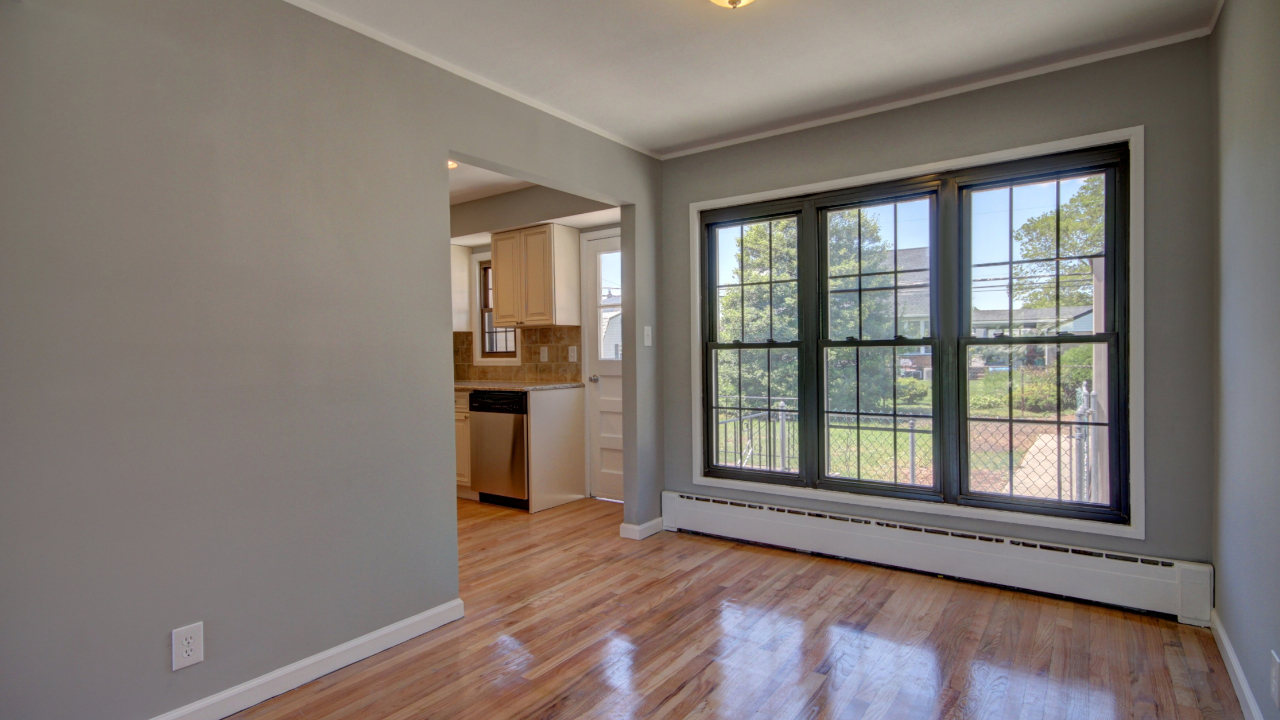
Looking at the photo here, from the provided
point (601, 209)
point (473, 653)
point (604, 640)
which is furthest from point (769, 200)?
point (473, 653)

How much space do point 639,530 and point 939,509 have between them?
1.76 m

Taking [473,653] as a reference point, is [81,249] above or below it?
above

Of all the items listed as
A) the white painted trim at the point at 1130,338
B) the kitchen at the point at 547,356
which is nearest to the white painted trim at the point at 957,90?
the white painted trim at the point at 1130,338

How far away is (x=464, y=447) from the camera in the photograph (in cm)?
530

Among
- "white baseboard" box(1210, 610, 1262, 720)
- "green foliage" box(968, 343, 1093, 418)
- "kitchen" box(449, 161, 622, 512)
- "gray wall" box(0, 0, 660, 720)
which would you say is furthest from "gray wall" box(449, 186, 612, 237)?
"white baseboard" box(1210, 610, 1262, 720)

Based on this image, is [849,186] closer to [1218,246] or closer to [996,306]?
[996,306]

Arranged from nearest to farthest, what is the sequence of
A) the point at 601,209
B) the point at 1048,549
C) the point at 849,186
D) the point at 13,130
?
the point at 13,130
the point at 1048,549
the point at 849,186
the point at 601,209

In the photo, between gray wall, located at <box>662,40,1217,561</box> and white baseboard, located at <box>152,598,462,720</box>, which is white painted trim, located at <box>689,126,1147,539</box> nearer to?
gray wall, located at <box>662,40,1217,561</box>

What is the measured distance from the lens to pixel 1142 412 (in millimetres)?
2770

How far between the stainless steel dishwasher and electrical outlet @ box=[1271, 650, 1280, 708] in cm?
404

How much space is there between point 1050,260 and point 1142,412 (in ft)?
2.55

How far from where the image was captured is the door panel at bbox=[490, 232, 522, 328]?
17.5 ft

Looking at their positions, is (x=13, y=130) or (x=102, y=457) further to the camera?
(x=102, y=457)

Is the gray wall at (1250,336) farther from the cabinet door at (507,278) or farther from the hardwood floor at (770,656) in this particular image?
the cabinet door at (507,278)
